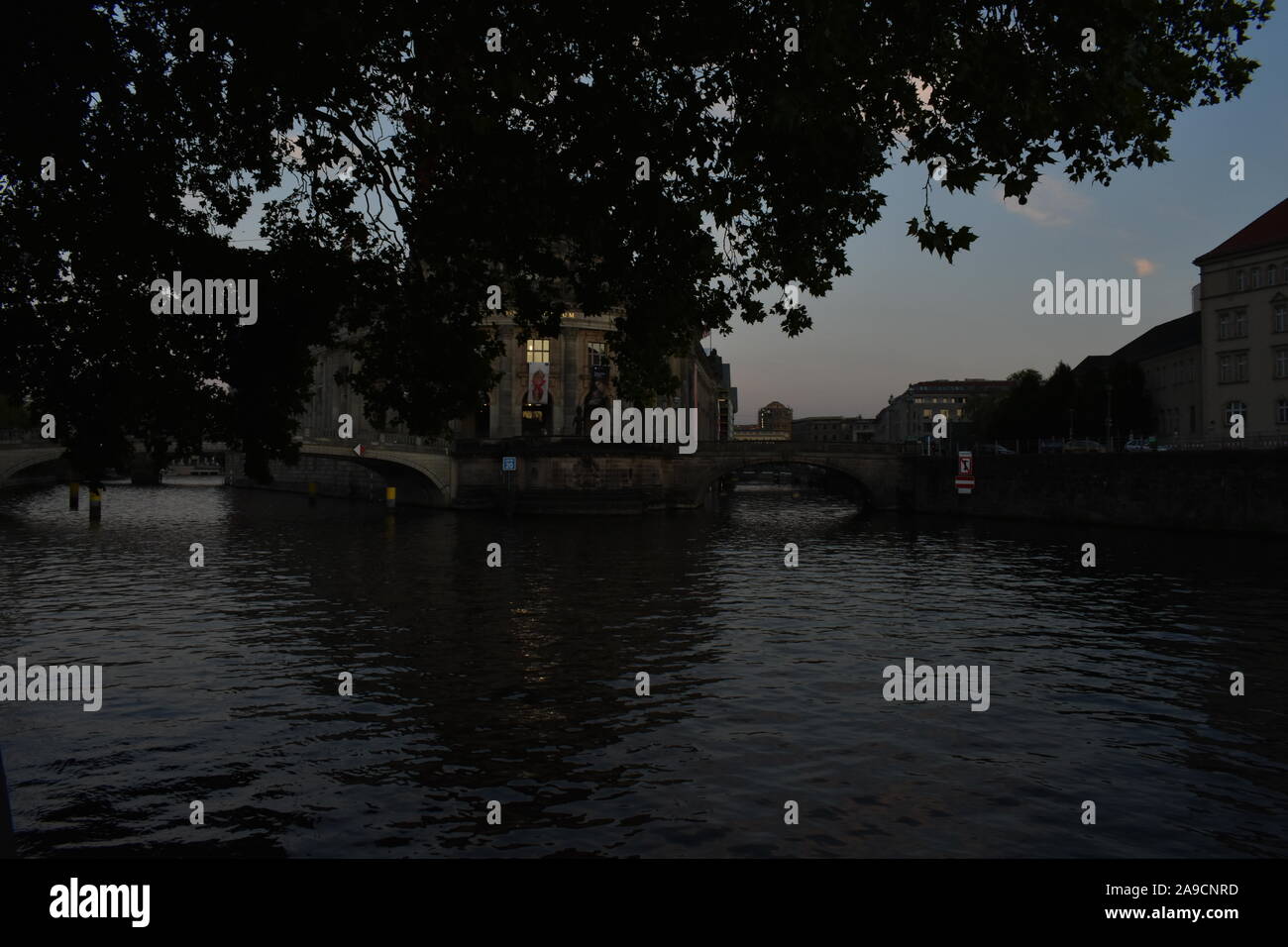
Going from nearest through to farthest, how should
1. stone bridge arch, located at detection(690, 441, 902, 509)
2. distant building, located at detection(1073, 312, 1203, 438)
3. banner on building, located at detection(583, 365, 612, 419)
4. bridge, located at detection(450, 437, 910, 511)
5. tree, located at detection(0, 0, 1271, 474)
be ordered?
1. tree, located at detection(0, 0, 1271, 474)
2. bridge, located at detection(450, 437, 910, 511)
3. banner on building, located at detection(583, 365, 612, 419)
4. stone bridge arch, located at detection(690, 441, 902, 509)
5. distant building, located at detection(1073, 312, 1203, 438)

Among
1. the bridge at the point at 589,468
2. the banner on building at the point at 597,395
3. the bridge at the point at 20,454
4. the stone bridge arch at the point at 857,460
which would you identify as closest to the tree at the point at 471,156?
the bridge at the point at 20,454

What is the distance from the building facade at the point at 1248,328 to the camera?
68250 millimetres

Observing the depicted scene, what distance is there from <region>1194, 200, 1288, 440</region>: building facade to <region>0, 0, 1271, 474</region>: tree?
6766 centimetres

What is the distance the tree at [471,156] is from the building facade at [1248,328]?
2664 inches

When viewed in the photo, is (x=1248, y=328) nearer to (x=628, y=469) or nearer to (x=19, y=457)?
(x=628, y=469)

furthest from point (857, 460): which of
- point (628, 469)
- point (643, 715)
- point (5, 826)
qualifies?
point (5, 826)

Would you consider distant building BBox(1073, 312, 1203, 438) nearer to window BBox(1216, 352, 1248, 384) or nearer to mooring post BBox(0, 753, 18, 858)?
window BBox(1216, 352, 1248, 384)

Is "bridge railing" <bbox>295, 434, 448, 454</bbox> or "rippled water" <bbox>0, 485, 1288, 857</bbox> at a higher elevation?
"bridge railing" <bbox>295, 434, 448, 454</bbox>

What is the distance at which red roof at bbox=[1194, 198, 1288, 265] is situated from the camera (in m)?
68.9

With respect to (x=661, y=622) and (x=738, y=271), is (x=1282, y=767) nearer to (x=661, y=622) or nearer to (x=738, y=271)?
(x=738, y=271)

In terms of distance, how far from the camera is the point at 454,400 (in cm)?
1286

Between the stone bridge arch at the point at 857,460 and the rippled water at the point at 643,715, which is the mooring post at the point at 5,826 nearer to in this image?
the rippled water at the point at 643,715

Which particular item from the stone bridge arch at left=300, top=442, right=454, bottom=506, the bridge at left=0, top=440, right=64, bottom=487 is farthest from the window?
the bridge at left=0, top=440, right=64, bottom=487
